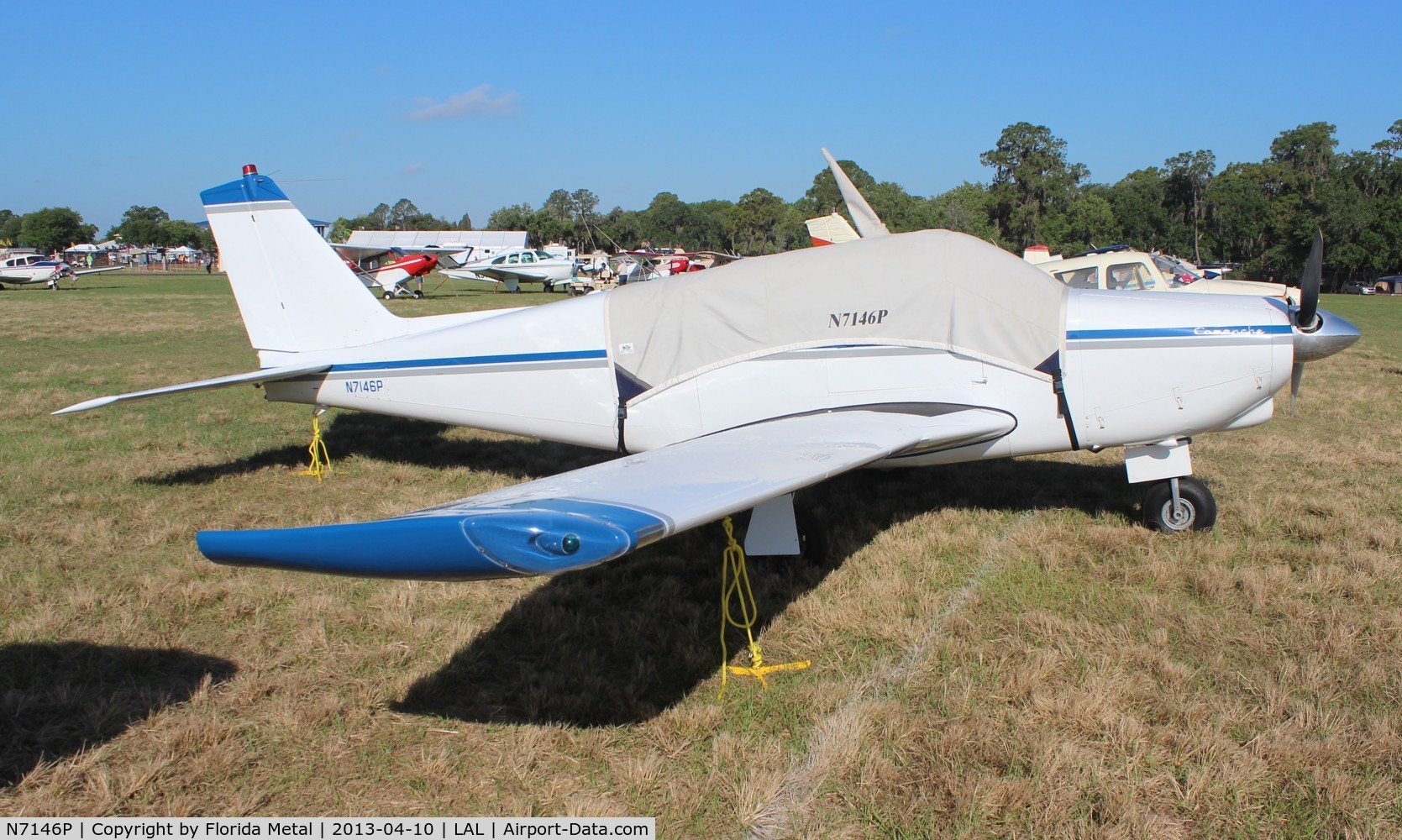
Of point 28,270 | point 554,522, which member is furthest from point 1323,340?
point 28,270

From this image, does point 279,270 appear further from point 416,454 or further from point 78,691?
point 78,691

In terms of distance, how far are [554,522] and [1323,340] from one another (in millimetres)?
4981

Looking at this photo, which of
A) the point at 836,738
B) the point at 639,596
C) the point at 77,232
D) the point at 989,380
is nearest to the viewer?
the point at 836,738

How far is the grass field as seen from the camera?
3.11 m

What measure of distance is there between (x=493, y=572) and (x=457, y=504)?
65 cm

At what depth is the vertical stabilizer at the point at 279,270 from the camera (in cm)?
720

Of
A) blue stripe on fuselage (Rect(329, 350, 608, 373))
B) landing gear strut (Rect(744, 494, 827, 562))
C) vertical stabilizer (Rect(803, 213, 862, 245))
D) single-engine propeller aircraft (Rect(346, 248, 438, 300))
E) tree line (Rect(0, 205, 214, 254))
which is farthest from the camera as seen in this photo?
tree line (Rect(0, 205, 214, 254))

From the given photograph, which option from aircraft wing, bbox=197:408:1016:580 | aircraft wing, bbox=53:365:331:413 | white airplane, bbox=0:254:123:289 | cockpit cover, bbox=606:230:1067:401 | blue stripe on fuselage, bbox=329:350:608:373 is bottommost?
aircraft wing, bbox=197:408:1016:580

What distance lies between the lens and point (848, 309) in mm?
5492

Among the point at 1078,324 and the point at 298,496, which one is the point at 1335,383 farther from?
the point at 298,496

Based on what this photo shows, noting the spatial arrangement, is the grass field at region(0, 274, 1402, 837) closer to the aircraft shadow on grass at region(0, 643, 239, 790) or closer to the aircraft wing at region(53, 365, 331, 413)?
the aircraft shadow on grass at region(0, 643, 239, 790)

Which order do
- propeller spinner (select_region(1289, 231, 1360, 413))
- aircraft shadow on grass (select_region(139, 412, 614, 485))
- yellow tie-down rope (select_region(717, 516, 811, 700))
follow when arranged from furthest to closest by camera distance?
1. aircraft shadow on grass (select_region(139, 412, 614, 485))
2. propeller spinner (select_region(1289, 231, 1360, 413))
3. yellow tie-down rope (select_region(717, 516, 811, 700))

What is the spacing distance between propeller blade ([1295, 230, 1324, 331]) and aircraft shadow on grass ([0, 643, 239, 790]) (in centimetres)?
607
